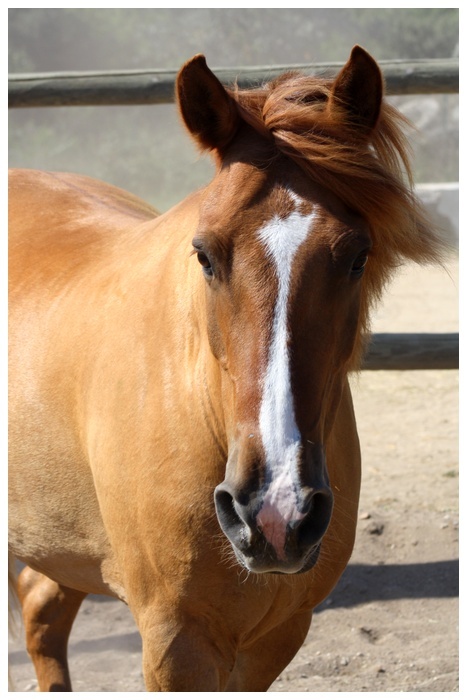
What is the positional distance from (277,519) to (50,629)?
1879 mm

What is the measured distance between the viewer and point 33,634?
3152 mm

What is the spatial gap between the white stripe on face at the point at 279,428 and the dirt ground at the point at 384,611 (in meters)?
1.01

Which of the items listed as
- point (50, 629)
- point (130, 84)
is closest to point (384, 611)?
point (50, 629)

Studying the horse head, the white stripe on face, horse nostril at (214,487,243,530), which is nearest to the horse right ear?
the horse head

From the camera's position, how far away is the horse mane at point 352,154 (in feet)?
6.10

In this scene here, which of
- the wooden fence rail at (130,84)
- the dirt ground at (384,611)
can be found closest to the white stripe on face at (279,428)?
the dirt ground at (384,611)

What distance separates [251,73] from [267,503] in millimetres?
3046

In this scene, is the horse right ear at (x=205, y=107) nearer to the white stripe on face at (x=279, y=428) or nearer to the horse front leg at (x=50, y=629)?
the white stripe on face at (x=279, y=428)

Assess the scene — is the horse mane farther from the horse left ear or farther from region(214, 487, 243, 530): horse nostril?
region(214, 487, 243, 530): horse nostril

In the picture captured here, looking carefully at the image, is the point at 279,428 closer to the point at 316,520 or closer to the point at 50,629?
the point at 316,520

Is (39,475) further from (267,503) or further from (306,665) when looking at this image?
(306,665)

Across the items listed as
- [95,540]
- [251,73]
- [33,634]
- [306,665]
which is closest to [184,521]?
[95,540]

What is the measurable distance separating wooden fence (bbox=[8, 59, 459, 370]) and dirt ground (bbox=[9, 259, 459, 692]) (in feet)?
1.36
